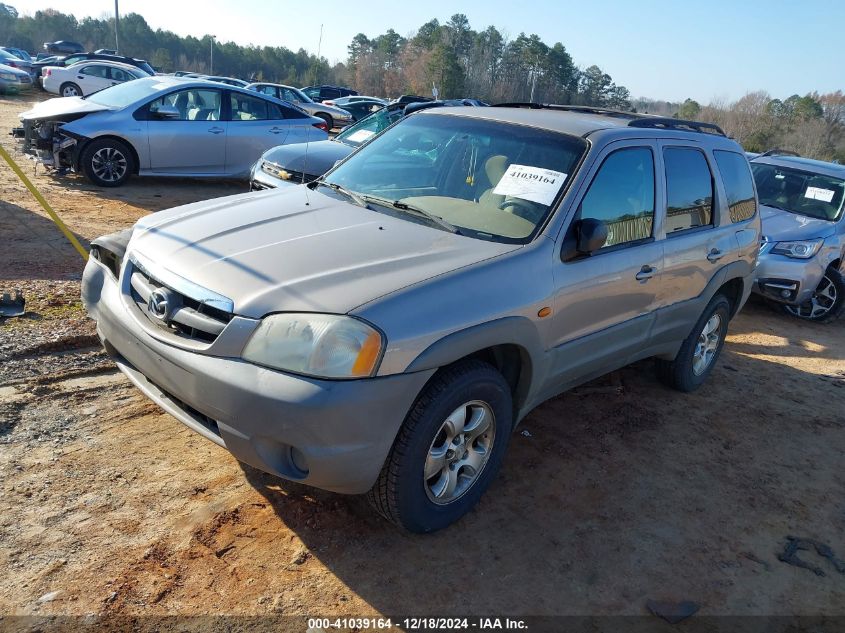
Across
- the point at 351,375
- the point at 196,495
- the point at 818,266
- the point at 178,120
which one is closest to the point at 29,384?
the point at 196,495

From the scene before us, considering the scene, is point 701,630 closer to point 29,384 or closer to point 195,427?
point 195,427

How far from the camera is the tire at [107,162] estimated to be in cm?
940

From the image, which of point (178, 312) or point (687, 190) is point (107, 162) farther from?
point (687, 190)

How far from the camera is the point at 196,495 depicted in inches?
127

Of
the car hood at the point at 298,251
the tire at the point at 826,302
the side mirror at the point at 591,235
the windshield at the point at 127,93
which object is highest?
the side mirror at the point at 591,235

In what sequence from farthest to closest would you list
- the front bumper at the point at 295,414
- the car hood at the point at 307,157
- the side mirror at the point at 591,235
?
the car hood at the point at 307,157 < the side mirror at the point at 591,235 < the front bumper at the point at 295,414

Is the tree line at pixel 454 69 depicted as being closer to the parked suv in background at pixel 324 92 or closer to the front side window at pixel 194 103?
the parked suv in background at pixel 324 92

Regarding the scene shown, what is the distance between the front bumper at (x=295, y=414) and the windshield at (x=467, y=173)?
1139mm

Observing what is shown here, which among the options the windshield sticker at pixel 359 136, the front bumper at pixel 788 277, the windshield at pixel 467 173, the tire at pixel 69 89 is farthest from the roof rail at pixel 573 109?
the tire at pixel 69 89

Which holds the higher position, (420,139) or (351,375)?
(420,139)

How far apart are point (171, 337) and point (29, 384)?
1.68 meters

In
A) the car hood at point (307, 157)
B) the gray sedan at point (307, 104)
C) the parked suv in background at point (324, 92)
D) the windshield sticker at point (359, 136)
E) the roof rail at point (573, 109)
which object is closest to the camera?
the roof rail at point (573, 109)

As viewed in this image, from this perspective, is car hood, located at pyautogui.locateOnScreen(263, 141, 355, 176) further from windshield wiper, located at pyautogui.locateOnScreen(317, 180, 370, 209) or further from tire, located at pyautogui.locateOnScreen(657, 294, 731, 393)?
tire, located at pyautogui.locateOnScreen(657, 294, 731, 393)

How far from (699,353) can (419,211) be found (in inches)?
110
